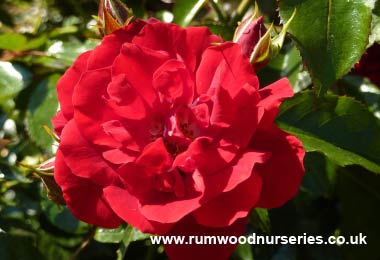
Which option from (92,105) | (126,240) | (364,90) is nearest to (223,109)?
(92,105)

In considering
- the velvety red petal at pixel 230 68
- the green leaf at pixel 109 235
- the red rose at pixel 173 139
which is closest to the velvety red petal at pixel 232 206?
the red rose at pixel 173 139

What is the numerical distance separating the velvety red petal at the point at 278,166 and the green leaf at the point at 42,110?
19.4 inches

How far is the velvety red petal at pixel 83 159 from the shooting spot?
0.72m

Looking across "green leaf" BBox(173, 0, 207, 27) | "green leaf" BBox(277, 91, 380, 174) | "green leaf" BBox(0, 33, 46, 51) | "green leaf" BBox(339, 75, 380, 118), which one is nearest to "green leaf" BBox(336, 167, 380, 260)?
"green leaf" BBox(339, 75, 380, 118)

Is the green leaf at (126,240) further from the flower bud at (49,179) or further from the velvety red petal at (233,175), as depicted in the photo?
the velvety red petal at (233,175)

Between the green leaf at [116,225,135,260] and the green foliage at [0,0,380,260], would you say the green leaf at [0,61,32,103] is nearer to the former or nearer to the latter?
the green foliage at [0,0,380,260]

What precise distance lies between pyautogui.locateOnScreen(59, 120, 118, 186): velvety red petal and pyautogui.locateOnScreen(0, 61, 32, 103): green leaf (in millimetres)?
413

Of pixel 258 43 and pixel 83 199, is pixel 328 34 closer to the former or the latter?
pixel 258 43

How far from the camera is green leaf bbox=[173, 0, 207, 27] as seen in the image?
1035 mm

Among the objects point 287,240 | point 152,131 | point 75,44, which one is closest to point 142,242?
point 287,240

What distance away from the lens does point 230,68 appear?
Answer: 71 centimetres

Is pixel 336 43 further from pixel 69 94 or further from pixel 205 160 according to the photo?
pixel 69 94

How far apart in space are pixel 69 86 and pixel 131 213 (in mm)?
187

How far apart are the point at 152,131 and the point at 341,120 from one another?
0.94ft
